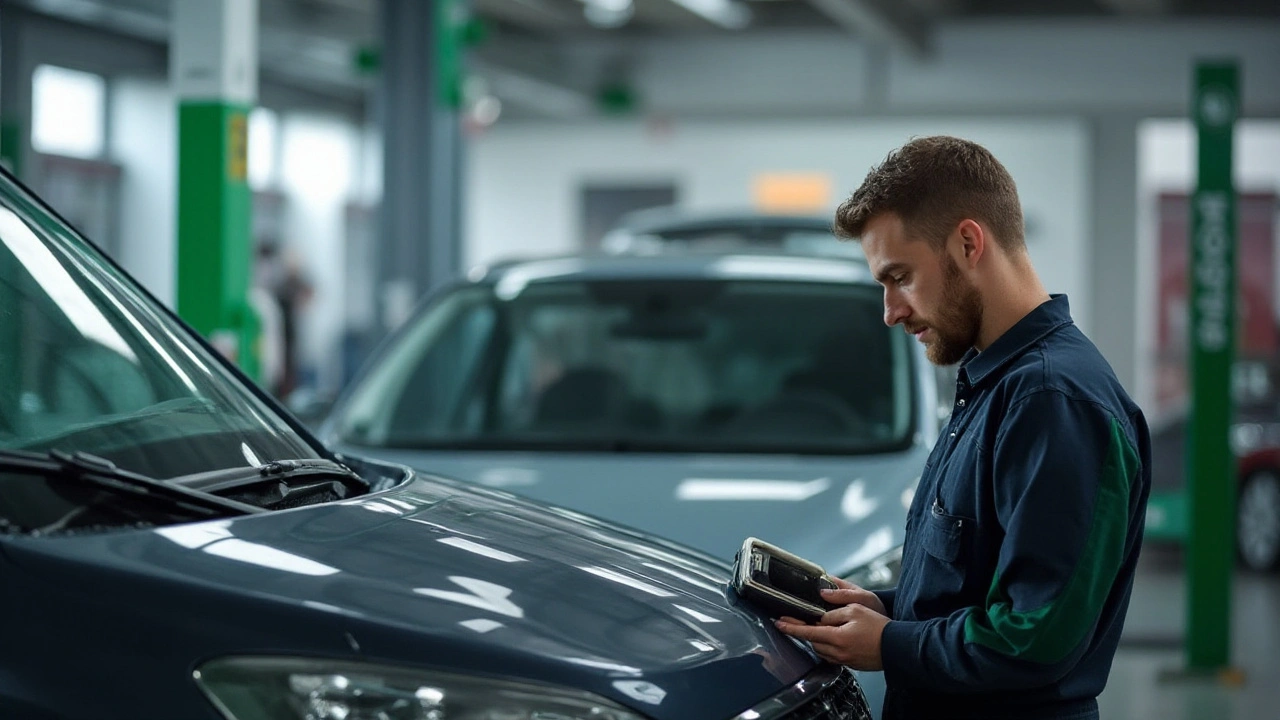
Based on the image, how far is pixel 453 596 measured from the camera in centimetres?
175

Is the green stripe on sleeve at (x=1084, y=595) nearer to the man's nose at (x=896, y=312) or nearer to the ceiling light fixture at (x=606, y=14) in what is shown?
the man's nose at (x=896, y=312)

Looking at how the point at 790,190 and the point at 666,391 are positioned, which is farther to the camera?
→ the point at 790,190

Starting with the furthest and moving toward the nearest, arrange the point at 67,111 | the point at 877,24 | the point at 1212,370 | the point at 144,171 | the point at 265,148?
the point at 265,148, the point at 144,171, the point at 67,111, the point at 877,24, the point at 1212,370

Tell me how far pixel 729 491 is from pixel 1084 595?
165 centimetres

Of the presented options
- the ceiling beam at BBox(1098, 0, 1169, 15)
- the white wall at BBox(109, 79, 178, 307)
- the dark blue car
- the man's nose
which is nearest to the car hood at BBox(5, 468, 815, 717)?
the dark blue car

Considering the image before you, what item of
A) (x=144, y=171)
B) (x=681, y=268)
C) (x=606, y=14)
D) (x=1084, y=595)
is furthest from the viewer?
(x=144, y=171)

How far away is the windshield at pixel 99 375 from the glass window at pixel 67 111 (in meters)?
12.7

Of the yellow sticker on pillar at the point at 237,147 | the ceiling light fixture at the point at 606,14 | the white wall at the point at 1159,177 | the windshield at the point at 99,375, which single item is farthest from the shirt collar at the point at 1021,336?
the white wall at the point at 1159,177

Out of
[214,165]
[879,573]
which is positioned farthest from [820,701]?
[214,165]

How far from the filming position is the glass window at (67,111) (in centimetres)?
1491

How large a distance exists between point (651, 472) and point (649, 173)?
17.9m

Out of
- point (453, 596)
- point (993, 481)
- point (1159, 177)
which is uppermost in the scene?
point (1159, 177)

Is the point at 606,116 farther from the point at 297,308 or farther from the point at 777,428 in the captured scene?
the point at 777,428

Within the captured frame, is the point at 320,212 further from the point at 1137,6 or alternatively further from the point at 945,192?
the point at 945,192
